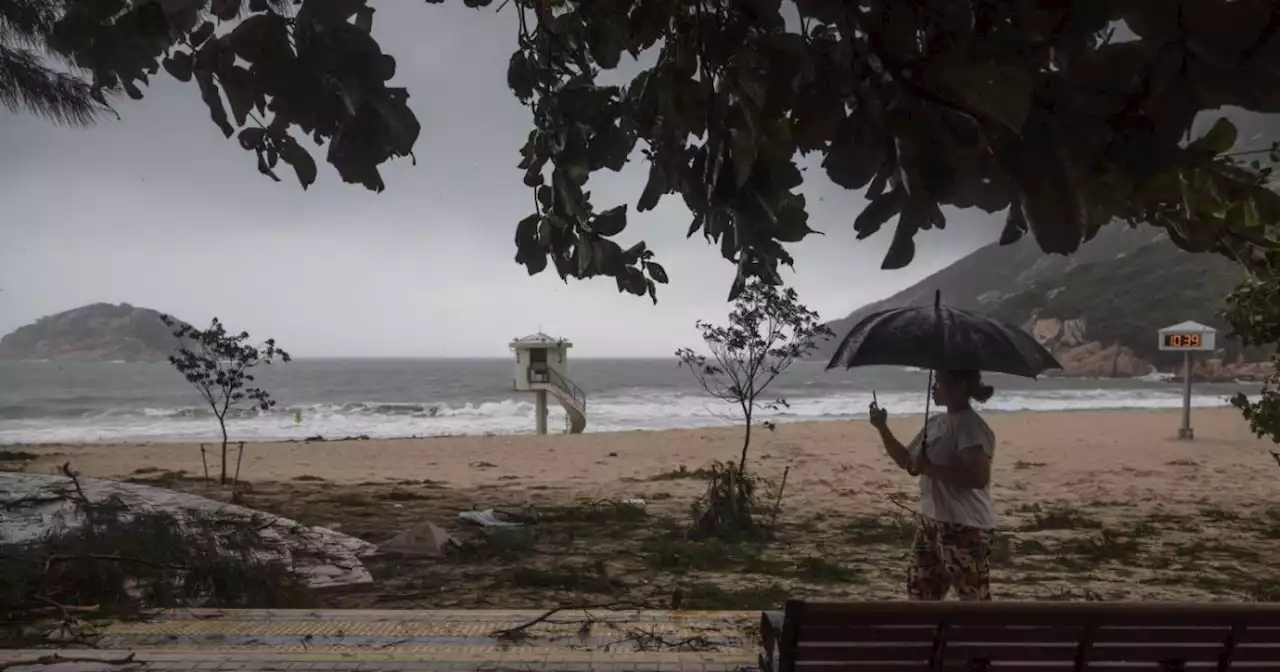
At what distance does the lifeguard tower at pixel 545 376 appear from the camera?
23.1 metres

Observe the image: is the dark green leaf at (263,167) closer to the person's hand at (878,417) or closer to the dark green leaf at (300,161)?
the dark green leaf at (300,161)

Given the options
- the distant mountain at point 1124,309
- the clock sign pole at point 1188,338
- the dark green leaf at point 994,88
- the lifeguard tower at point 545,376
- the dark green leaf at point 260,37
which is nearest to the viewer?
the dark green leaf at point 994,88

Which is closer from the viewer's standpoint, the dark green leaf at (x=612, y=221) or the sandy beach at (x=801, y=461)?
the dark green leaf at (x=612, y=221)

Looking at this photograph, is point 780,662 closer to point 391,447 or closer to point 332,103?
point 332,103

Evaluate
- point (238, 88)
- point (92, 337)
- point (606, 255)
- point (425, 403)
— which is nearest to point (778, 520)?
point (606, 255)

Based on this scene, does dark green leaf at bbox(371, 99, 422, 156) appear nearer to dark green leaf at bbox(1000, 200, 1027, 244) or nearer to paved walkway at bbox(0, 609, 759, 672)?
dark green leaf at bbox(1000, 200, 1027, 244)

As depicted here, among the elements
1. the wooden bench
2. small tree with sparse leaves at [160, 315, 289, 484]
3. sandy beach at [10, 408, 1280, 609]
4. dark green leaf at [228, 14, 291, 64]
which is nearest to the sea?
sandy beach at [10, 408, 1280, 609]

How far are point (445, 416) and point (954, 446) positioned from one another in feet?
95.3

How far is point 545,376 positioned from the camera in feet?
76.4

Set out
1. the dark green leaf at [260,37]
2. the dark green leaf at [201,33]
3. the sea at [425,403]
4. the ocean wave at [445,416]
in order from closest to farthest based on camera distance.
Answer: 1. the dark green leaf at [260,37]
2. the dark green leaf at [201,33]
3. the ocean wave at [445,416]
4. the sea at [425,403]

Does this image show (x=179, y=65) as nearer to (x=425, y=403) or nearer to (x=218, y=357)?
(x=218, y=357)

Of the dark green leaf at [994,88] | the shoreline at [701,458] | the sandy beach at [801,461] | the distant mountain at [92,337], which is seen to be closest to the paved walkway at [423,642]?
the dark green leaf at [994,88]

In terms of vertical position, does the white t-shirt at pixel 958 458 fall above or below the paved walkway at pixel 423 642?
above

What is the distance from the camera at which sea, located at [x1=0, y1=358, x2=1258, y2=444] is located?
26.0m
